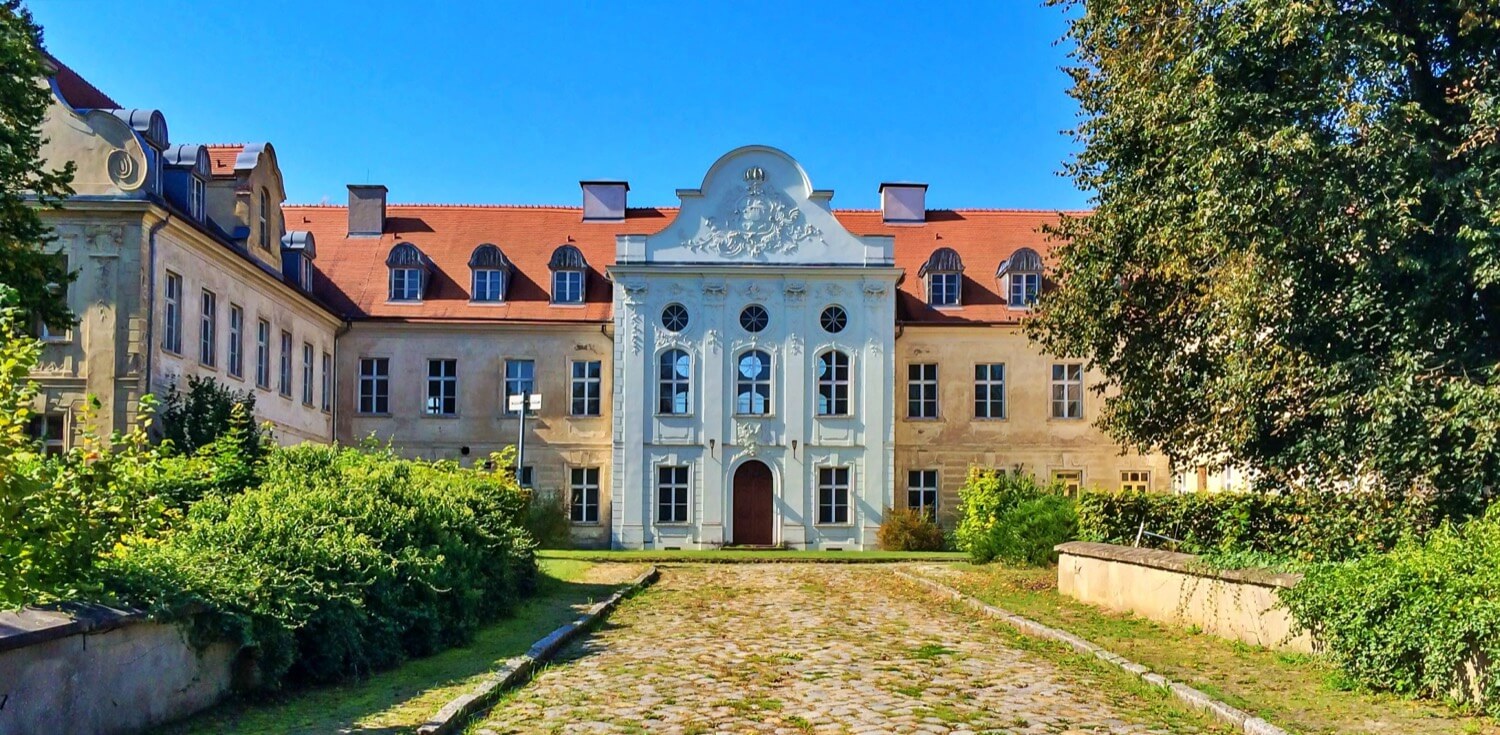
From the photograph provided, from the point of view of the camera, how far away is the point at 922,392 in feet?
130

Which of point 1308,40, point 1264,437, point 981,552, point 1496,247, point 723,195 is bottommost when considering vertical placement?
point 981,552

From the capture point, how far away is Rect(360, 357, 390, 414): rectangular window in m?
39.4

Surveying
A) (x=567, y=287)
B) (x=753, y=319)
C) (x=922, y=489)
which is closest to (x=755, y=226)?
(x=753, y=319)

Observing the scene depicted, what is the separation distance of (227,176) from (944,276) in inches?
765

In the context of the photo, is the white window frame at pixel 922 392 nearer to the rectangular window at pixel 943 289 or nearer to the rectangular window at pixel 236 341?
the rectangular window at pixel 943 289

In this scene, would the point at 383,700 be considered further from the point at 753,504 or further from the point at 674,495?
the point at 753,504

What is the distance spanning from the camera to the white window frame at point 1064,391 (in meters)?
39.6

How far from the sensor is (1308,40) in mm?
14984

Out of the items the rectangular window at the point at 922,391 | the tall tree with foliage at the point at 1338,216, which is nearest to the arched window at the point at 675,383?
the rectangular window at the point at 922,391

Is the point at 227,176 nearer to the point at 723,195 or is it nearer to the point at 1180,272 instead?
the point at 723,195

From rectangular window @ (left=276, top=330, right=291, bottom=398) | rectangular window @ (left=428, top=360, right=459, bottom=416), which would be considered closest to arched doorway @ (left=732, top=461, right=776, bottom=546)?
rectangular window @ (left=428, top=360, right=459, bottom=416)

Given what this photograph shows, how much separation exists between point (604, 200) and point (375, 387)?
9066mm

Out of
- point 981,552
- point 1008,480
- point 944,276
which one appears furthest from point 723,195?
point 981,552

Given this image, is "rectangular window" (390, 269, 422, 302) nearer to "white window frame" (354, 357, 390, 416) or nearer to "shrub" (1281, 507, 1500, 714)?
"white window frame" (354, 357, 390, 416)
